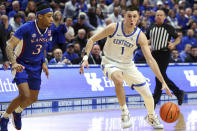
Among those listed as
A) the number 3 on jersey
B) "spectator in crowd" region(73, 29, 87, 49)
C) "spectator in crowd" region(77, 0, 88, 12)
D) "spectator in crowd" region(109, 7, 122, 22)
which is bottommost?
"spectator in crowd" region(73, 29, 87, 49)

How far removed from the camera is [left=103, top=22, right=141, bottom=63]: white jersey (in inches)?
316

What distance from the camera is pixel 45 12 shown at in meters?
7.47

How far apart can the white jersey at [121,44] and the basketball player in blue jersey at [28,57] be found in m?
1.23

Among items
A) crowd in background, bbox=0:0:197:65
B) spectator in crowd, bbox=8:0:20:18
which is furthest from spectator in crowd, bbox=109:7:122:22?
spectator in crowd, bbox=8:0:20:18

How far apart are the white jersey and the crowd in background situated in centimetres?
327

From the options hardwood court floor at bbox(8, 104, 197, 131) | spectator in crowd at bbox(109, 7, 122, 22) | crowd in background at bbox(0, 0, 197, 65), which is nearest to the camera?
hardwood court floor at bbox(8, 104, 197, 131)

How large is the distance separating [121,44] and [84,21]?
8.10 metres

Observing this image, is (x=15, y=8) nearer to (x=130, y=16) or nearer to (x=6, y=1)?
(x=6, y=1)

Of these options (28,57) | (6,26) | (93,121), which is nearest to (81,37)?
(6,26)

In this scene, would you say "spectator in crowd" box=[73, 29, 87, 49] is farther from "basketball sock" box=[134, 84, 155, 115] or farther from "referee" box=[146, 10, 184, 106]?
"basketball sock" box=[134, 84, 155, 115]

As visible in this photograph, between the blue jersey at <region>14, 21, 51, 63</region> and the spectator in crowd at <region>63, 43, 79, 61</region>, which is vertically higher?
the blue jersey at <region>14, 21, 51, 63</region>

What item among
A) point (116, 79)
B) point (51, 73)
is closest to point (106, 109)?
point (51, 73)

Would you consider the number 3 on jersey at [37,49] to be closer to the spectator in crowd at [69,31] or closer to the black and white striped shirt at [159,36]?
the black and white striped shirt at [159,36]

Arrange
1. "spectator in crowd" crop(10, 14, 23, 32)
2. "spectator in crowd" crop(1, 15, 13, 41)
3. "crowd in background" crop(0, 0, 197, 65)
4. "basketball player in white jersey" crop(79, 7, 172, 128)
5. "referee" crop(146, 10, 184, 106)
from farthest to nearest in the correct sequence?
"spectator in crowd" crop(10, 14, 23, 32), "crowd in background" crop(0, 0, 197, 65), "spectator in crowd" crop(1, 15, 13, 41), "referee" crop(146, 10, 184, 106), "basketball player in white jersey" crop(79, 7, 172, 128)
